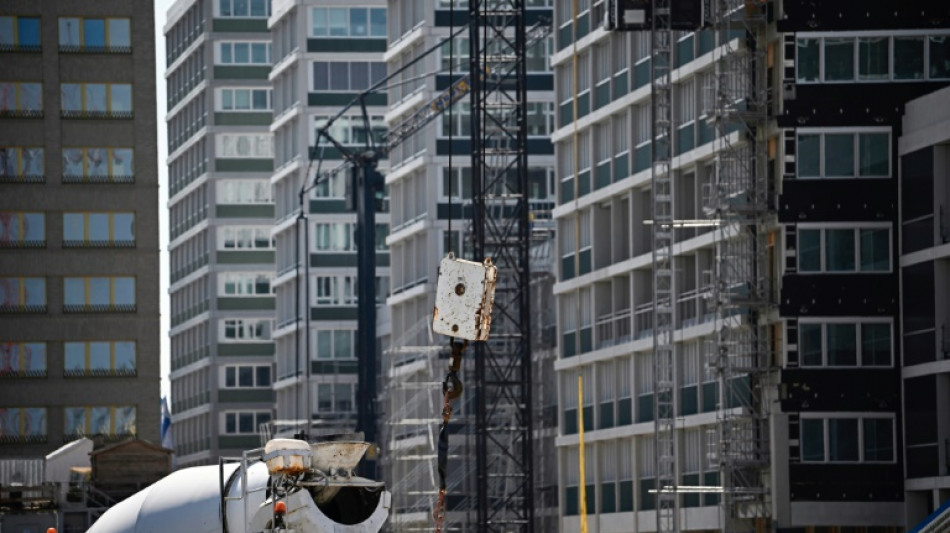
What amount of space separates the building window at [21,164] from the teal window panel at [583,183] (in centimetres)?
3093

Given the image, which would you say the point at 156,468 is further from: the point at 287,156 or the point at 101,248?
the point at 287,156

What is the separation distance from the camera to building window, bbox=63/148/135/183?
419 feet

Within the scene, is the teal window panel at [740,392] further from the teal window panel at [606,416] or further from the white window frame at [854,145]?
the teal window panel at [606,416]

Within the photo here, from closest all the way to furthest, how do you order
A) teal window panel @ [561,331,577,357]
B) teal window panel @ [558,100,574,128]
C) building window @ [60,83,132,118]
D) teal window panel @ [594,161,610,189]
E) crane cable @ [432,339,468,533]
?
crane cable @ [432,339,468,533] < teal window panel @ [594,161,610,189] < teal window panel @ [561,331,577,357] < teal window panel @ [558,100,574,128] < building window @ [60,83,132,118]

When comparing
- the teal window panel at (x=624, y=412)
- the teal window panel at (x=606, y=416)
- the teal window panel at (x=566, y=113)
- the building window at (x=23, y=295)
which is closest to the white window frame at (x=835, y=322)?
the teal window panel at (x=624, y=412)

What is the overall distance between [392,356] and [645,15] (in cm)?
5648

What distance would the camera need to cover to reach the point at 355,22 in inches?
6998

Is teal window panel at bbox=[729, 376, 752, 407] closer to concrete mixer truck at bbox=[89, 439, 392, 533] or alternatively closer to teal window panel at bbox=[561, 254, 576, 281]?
teal window panel at bbox=[561, 254, 576, 281]

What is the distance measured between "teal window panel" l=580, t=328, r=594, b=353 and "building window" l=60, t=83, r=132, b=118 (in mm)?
29320

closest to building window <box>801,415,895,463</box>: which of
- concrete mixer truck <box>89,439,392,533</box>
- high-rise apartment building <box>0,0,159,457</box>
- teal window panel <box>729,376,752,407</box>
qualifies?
teal window panel <box>729,376,752,407</box>

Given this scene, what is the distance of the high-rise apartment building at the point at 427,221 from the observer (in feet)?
452

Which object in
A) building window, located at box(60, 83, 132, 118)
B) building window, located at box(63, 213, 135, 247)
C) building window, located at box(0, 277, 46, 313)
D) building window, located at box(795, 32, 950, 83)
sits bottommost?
building window, located at box(0, 277, 46, 313)

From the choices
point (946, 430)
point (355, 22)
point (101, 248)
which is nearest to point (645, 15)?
point (946, 430)

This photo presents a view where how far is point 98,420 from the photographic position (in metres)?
128
